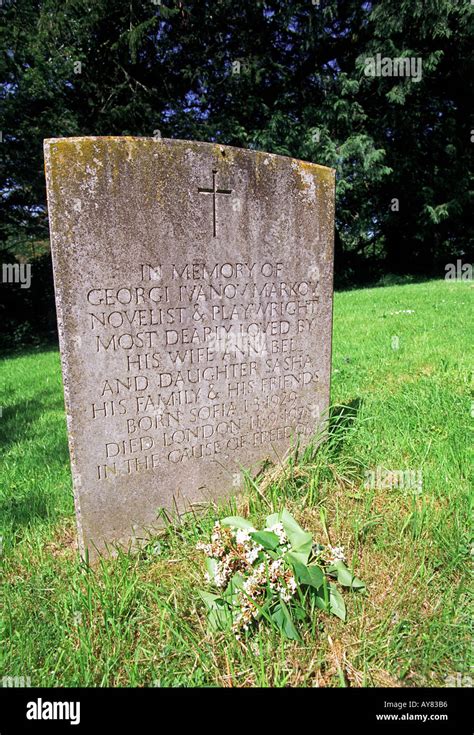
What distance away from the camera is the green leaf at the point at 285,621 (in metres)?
1.80

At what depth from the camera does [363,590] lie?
A: 2.02m

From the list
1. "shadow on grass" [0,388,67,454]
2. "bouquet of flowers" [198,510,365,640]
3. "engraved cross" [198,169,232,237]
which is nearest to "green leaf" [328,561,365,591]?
"bouquet of flowers" [198,510,365,640]

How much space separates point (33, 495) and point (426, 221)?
Answer: 17.3 meters

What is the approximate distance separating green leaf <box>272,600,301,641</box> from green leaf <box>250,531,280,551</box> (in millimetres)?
222

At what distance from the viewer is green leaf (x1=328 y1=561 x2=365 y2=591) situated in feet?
6.50

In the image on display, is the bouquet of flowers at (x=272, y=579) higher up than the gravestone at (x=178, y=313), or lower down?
lower down
